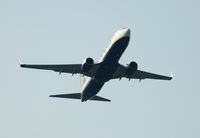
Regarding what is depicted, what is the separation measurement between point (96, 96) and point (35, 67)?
13667mm

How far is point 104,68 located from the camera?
5347 cm

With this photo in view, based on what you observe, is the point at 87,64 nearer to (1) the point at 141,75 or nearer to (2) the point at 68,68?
(2) the point at 68,68

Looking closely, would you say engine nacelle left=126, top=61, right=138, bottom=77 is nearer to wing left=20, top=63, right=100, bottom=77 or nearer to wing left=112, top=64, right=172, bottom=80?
wing left=112, top=64, right=172, bottom=80

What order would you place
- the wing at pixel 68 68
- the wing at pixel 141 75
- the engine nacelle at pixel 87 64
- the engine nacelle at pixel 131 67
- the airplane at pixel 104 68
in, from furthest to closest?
the wing at pixel 141 75 < the engine nacelle at pixel 131 67 < the wing at pixel 68 68 < the engine nacelle at pixel 87 64 < the airplane at pixel 104 68

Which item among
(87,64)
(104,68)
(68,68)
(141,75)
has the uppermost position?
(87,64)

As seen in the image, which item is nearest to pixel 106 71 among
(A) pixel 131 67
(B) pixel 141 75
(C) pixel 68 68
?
(A) pixel 131 67

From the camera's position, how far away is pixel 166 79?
206 ft

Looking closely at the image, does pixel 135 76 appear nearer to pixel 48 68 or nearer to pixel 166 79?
pixel 166 79

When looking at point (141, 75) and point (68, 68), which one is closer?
point (68, 68)

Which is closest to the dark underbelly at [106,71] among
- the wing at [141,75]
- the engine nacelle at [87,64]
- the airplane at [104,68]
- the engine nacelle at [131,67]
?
the airplane at [104,68]

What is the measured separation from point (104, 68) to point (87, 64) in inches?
85.3

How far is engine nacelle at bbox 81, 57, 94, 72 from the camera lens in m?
53.2

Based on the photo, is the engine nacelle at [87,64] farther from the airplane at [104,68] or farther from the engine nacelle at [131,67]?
the engine nacelle at [131,67]

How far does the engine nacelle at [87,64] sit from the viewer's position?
5319 cm
